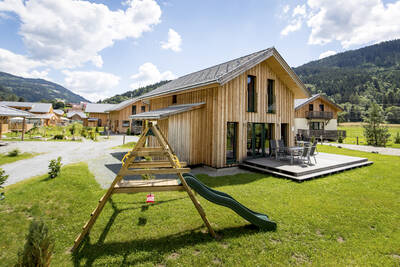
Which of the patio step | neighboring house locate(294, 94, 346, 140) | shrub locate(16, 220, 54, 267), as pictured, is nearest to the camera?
shrub locate(16, 220, 54, 267)

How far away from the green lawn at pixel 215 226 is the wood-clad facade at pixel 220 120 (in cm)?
294

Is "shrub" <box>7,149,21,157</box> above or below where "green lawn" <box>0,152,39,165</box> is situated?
above

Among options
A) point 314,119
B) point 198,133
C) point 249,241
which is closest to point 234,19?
point 198,133

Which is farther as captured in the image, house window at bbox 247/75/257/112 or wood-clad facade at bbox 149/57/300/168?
house window at bbox 247/75/257/112

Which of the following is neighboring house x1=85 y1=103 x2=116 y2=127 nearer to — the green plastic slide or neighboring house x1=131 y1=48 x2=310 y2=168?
neighboring house x1=131 y1=48 x2=310 y2=168

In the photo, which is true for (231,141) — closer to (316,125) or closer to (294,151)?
(294,151)

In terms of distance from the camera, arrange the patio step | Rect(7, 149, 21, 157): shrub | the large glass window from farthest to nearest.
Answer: Rect(7, 149, 21, 157): shrub → the large glass window → the patio step

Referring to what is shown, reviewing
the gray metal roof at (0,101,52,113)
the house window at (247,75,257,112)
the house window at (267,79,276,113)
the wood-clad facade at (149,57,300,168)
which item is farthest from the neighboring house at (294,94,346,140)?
the gray metal roof at (0,101,52,113)

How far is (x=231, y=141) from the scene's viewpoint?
10.1 m

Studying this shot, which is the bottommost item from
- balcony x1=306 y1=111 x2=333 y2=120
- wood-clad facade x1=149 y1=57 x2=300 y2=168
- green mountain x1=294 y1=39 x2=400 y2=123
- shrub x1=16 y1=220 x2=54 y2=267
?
shrub x1=16 y1=220 x2=54 y2=267

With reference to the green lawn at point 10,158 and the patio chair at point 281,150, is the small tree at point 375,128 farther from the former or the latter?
the green lawn at point 10,158

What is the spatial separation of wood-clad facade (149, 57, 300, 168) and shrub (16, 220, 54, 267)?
7024 millimetres

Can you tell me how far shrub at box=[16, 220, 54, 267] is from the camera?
7.78ft

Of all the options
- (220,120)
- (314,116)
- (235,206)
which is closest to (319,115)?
(314,116)
